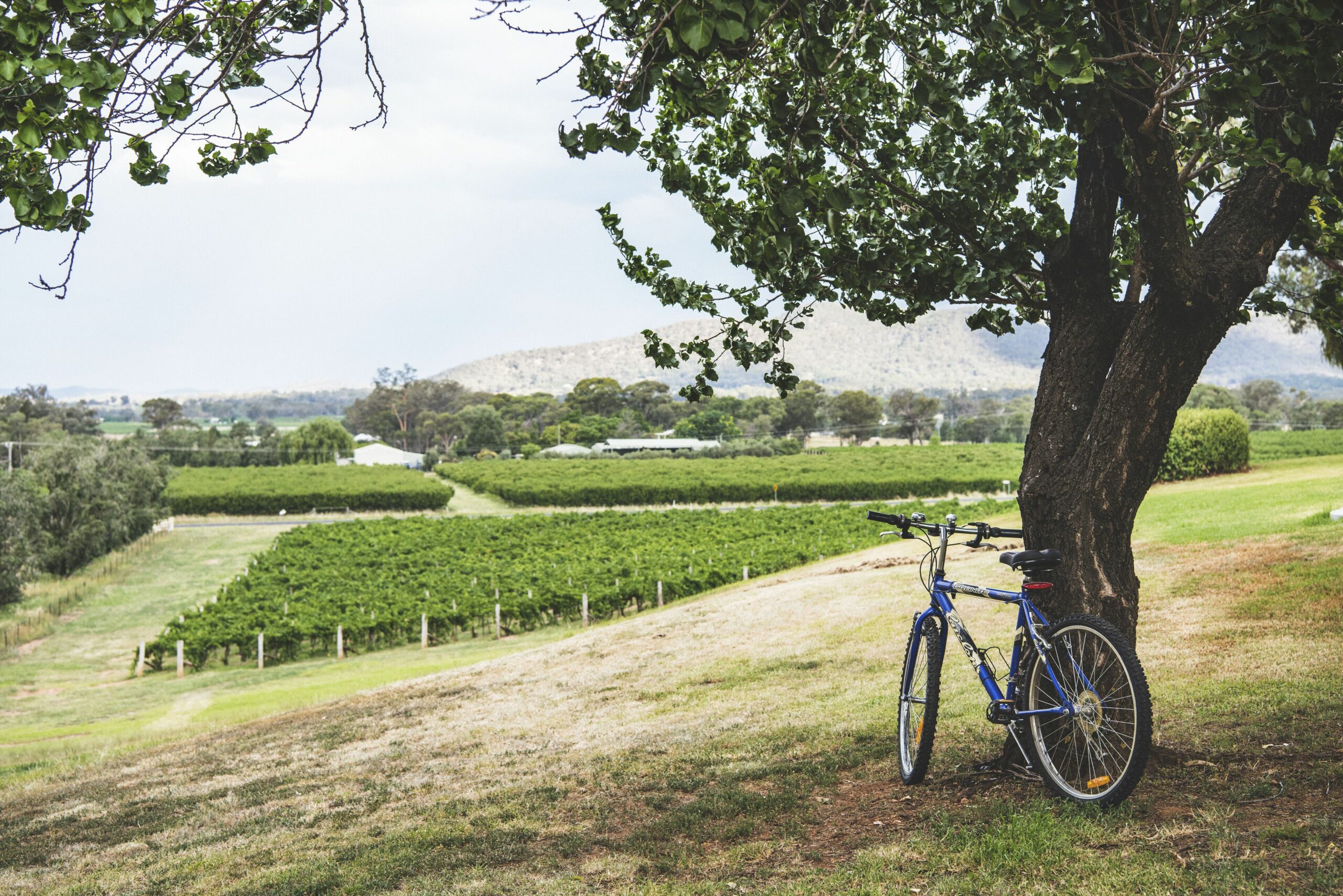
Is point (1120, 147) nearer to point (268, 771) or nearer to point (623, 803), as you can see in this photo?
point (623, 803)

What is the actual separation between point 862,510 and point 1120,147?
36752mm

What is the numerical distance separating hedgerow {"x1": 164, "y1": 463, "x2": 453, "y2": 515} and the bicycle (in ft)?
187

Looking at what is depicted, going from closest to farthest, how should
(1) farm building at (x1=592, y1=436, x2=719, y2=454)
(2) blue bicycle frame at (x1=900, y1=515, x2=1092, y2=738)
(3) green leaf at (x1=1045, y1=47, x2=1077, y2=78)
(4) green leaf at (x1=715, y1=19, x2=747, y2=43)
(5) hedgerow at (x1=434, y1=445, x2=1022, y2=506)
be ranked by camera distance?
(4) green leaf at (x1=715, y1=19, x2=747, y2=43)
(3) green leaf at (x1=1045, y1=47, x2=1077, y2=78)
(2) blue bicycle frame at (x1=900, y1=515, x2=1092, y2=738)
(5) hedgerow at (x1=434, y1=445, x2=1022, y2=506)
(1) farm building at (x1=592, y1=436, x2=719, y2=454)

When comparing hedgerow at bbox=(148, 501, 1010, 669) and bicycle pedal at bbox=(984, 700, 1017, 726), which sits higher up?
bicycle pedal at bbox=(984, 700, 1017, 726)

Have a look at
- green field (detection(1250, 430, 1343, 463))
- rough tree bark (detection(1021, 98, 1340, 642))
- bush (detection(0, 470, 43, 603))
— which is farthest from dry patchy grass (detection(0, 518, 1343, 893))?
green field (detection(1250, 430, 1343, 463))

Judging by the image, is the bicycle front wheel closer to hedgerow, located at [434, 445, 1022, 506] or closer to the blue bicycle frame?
the blue bicycle frame

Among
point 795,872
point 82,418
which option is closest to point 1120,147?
point 795,872

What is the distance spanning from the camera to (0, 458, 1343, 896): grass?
3973 mm

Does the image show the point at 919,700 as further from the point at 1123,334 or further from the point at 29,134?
the point at 29,134

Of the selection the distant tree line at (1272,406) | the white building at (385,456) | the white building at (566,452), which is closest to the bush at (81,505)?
the white building at (566,452)

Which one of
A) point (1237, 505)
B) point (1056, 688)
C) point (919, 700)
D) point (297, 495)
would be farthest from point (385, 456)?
point (1056, 688)

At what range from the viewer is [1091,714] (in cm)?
411

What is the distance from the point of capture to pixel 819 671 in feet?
34.9

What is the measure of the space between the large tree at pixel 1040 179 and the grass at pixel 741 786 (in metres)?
1.33
